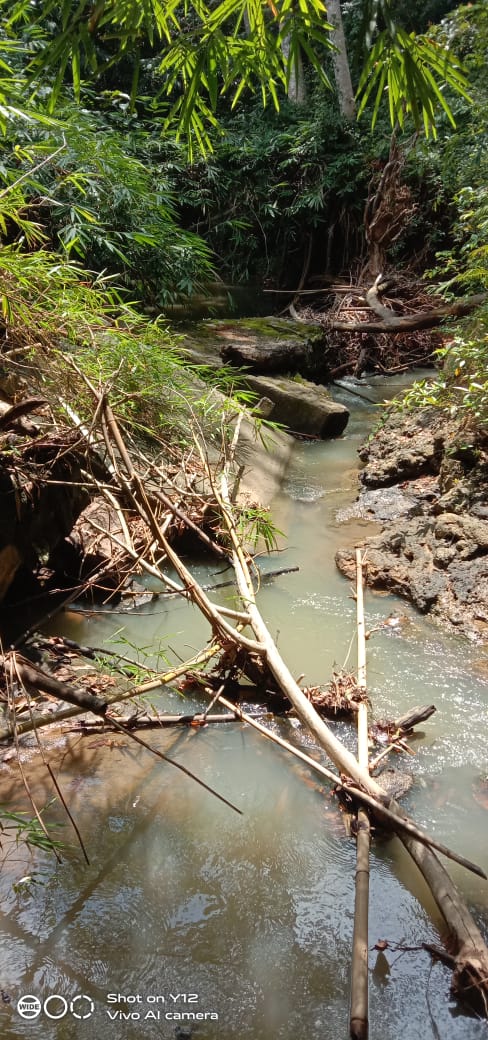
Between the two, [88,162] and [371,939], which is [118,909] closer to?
[371,939]

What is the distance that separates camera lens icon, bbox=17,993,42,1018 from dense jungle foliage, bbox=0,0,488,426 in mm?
1969

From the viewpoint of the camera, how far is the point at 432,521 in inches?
146

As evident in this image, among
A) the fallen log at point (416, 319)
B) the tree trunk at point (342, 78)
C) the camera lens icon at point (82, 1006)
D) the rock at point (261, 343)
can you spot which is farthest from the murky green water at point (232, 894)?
the tree trunk at point (342, 78)

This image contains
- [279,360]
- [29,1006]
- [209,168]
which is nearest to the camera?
[29,1006]

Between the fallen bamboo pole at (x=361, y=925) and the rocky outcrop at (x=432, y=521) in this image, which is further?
the rocky outcrop at (x=432, y=521)

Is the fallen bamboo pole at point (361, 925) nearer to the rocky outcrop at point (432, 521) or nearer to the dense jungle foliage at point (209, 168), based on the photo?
the rocky outcrop at point (432, 521)

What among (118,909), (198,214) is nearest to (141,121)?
(198,214)

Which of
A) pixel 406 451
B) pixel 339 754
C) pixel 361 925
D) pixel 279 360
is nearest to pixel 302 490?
pixel 406 451

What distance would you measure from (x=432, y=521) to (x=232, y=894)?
97.7 inches

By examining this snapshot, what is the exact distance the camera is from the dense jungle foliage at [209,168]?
1488 millimetres

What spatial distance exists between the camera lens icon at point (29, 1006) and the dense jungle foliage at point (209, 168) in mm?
1969

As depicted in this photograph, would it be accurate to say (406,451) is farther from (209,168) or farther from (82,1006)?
(209,168)

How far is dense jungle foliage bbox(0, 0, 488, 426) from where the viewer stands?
149cm

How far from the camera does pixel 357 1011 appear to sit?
4.15 ft
